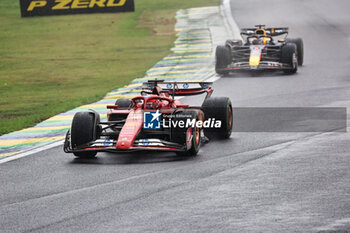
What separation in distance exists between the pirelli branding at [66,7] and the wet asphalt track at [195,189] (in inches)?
1102

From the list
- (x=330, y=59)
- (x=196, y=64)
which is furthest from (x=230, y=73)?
(x=330, y=59)

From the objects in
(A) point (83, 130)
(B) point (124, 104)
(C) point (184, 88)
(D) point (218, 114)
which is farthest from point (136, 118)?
(C) point (184, 88)

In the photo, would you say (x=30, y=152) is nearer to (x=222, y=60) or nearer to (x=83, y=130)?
(x=83, y=130)

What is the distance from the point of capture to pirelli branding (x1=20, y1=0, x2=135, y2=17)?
131 ft

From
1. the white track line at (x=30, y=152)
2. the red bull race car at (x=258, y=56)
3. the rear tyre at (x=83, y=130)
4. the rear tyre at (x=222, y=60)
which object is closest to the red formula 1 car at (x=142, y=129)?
the rear tyre at (x=83, y=130)

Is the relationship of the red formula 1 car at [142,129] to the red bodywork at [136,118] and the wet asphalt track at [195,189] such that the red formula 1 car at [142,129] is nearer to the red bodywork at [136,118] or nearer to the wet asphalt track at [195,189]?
the red bodywork at [136,118]

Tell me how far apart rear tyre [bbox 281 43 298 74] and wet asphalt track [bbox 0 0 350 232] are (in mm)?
9574

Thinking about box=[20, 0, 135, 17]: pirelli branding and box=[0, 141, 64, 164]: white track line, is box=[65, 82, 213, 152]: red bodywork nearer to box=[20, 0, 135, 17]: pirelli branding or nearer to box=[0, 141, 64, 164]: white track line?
box=[0, 141, 64, 164]: white track line

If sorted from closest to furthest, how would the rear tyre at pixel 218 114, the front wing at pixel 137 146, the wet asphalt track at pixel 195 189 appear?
the wet asphalt track at pixel 195 189, the front wing at pixel 137 146, the rear tyre at pixel 218 114

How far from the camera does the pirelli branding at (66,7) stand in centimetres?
3978

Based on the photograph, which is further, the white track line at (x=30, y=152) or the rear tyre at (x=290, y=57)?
the rear tyre at (x=290, y=57)

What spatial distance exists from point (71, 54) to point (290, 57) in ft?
36.4

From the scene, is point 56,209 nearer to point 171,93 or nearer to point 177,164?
point 177,164

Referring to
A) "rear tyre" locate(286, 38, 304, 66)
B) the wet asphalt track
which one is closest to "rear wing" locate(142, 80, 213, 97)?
the wet asphalt track
